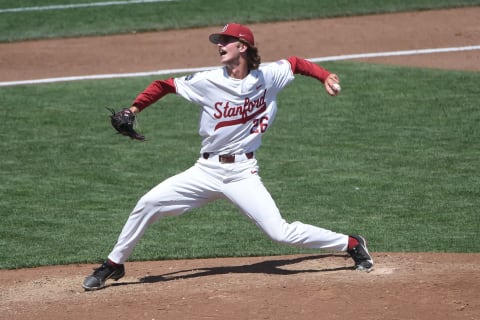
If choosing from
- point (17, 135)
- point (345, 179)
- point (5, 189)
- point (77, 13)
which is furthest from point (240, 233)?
point (77, 13)

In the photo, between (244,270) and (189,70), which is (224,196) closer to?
(244,270)

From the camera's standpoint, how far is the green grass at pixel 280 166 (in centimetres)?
863

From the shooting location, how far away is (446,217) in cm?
899

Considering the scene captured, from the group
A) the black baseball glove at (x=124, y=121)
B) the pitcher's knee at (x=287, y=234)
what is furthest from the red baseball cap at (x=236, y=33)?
the pitcher's knee at (x=287, y=234)

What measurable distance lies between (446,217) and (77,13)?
33.4ft

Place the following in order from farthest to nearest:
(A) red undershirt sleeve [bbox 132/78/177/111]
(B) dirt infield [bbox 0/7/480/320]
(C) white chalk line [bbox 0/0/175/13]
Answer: (C) white chalk line [bbox 0/0/175/13] → (A) red undershirt sleeve [bbox 132/78/177/111] → (B) dirt infield [bbox 0/7/480/320]

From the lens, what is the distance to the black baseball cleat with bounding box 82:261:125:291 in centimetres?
691

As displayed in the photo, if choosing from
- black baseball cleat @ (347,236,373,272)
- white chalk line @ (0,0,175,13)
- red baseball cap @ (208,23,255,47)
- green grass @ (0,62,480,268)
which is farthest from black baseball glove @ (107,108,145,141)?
white chalk line @ (0,0,175,13)

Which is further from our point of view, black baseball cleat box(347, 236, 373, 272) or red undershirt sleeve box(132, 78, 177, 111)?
black baseball cleat box(347, 236, 373, 272)

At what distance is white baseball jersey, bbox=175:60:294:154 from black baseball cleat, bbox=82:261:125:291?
3.61 ft

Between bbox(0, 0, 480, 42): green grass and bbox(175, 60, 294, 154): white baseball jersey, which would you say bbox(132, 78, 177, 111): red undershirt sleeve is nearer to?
bbox(175, 60, 294, 154): white baseball jersey

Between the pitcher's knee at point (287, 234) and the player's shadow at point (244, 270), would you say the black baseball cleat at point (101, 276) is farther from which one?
the pitcher's knee at point (287, 234)

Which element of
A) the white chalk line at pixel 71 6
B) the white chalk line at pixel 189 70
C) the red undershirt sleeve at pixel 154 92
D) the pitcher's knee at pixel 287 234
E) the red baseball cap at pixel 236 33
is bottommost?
the pitcher's knee at pixel 287 234

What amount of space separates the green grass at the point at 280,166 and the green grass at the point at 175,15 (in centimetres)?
275
